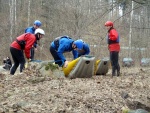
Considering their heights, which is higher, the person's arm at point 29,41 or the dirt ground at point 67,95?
→ the person's arm at point 29,41

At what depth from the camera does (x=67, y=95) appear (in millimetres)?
6387

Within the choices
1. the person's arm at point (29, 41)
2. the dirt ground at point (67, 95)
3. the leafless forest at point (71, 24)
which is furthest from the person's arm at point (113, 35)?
the leafless forest at point (71, 24)

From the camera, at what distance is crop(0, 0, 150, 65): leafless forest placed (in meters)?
22.5

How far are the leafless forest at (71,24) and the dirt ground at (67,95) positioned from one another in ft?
30.6

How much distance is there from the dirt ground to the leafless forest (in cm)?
934

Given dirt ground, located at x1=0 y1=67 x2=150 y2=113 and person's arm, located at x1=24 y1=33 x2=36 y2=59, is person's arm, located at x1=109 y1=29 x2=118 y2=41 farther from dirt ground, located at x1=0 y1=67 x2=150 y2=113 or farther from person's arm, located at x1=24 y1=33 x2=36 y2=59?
person's arm, located at x1=24 y1=33 x2=36 y2=59

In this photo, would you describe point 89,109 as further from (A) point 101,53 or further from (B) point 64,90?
(A) point 101,53

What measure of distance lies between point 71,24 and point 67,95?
21303 mm

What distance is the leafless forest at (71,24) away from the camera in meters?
22.5

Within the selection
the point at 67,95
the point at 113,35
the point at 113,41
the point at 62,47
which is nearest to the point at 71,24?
the point at 113,41

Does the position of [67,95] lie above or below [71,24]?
below

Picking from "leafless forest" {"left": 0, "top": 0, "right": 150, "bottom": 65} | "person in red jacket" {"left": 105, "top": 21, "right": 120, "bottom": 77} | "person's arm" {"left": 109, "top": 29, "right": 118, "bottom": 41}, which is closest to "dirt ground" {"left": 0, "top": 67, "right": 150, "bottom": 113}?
"person in red jacket" {"left": 105, "top": 21, "right": 120, "bottom": 77}

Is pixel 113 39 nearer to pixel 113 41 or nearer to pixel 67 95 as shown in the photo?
pixel 113 41

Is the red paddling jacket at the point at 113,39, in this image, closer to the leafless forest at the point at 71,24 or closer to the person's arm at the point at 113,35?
the person's arm at the point at 113,35
